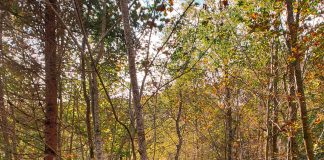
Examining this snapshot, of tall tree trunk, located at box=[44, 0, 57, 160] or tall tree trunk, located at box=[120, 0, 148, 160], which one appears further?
tall tree trunk, located at box=[44, 0, 57, 160]

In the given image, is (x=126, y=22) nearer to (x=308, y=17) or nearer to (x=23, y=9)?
(x=23, y=9)

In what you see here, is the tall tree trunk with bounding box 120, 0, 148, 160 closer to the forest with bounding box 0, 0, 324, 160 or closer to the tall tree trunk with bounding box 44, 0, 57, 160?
the forest with bounding box 0, 0, 324, 160

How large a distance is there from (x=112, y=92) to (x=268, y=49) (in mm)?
6826

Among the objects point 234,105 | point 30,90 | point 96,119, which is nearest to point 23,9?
point 30,90

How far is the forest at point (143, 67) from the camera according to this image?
115 inches

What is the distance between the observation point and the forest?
2910 millimetres

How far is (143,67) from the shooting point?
3688 millimetres

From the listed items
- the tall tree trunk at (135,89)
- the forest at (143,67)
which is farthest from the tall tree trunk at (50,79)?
the tall tree trunk at (135,89)

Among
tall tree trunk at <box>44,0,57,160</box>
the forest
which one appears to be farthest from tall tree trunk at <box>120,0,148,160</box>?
tall tree trunk at <box>44,0,57,160</box>

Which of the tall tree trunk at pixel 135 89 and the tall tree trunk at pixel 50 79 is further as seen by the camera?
the tall tree trunk at pixel 50 79

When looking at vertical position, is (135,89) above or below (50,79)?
below

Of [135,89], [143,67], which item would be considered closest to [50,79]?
[143,67]

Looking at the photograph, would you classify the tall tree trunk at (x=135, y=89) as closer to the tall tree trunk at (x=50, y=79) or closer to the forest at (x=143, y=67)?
the forest at (x=143, y=67)

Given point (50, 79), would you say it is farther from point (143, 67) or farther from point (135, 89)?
point (135, 89)
